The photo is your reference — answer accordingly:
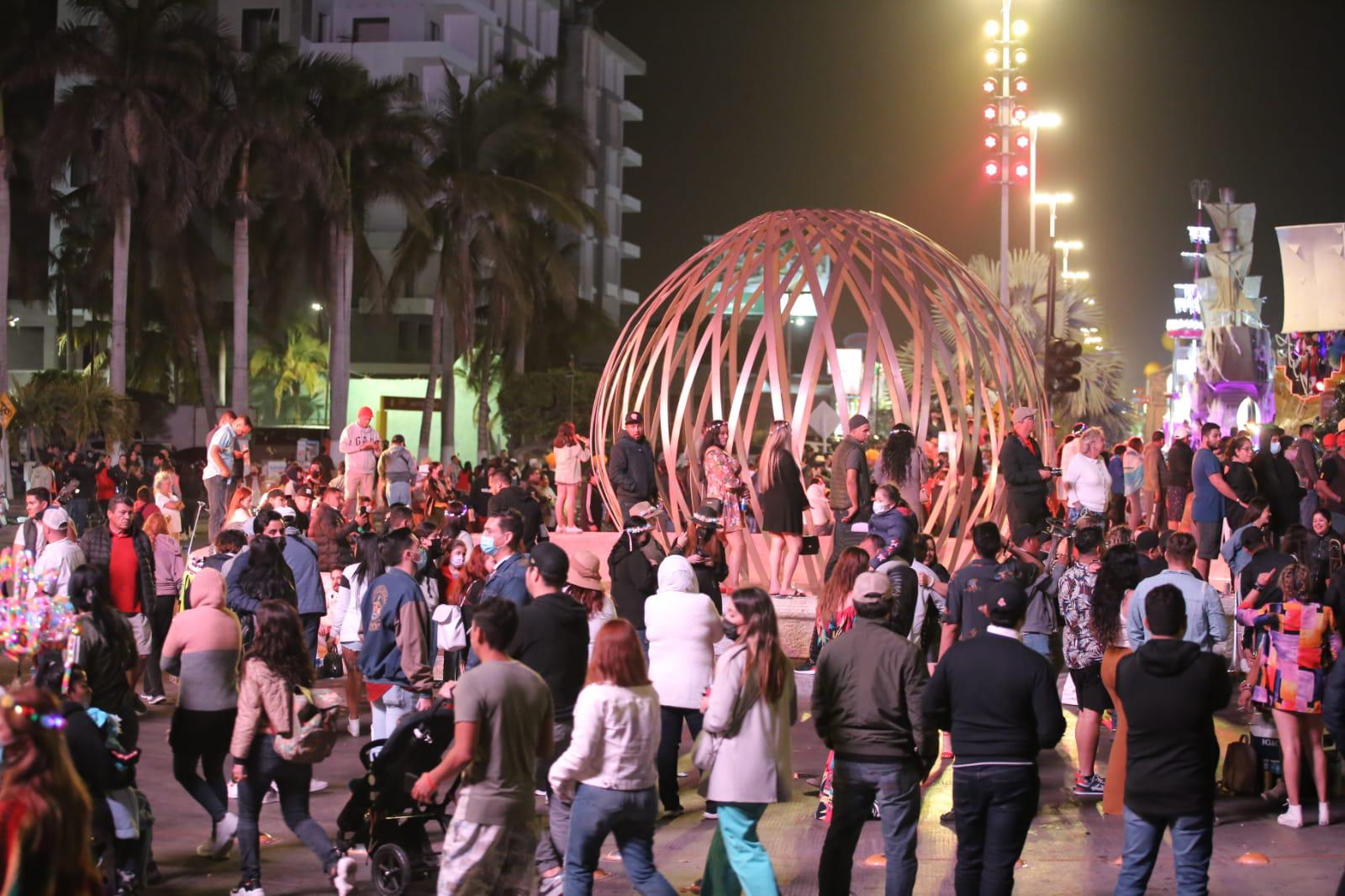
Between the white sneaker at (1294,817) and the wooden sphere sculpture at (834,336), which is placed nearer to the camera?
the white sneaker at (1294,817)

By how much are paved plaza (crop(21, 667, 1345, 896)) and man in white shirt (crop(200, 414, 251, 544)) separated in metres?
7.79

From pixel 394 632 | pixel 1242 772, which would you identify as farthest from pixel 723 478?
pixel 1242 772

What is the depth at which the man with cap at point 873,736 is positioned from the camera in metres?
5.91

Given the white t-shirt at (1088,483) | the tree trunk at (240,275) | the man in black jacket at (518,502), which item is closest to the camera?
the man in black jacket at (518,502)

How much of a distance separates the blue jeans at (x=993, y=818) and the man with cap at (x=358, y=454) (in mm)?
13037

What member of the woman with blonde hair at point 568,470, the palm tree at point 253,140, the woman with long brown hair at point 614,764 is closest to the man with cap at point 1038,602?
the woman with long brown hair at point 614,764

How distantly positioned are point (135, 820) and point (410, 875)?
119 centimetres

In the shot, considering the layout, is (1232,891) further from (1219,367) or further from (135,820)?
(1219,367)

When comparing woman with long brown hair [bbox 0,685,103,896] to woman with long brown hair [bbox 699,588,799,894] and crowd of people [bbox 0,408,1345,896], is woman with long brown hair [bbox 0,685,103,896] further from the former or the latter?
woman with long brown hair [bbox 699,588,799,894]

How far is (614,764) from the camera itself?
18.1 feet

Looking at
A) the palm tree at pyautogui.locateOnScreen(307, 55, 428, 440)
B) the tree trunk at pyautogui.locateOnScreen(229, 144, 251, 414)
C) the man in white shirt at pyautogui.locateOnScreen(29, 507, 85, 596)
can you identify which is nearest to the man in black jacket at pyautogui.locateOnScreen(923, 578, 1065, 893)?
the man in white shirt at pyautogui.locateOnScreen(29, 507, 85, 596)

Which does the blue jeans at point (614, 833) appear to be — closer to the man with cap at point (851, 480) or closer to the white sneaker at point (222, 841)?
the white sneaker at point (222, 841)

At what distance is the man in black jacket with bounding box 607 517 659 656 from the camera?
8.95 m

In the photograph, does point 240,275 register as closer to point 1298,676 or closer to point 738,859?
point 1298,676
